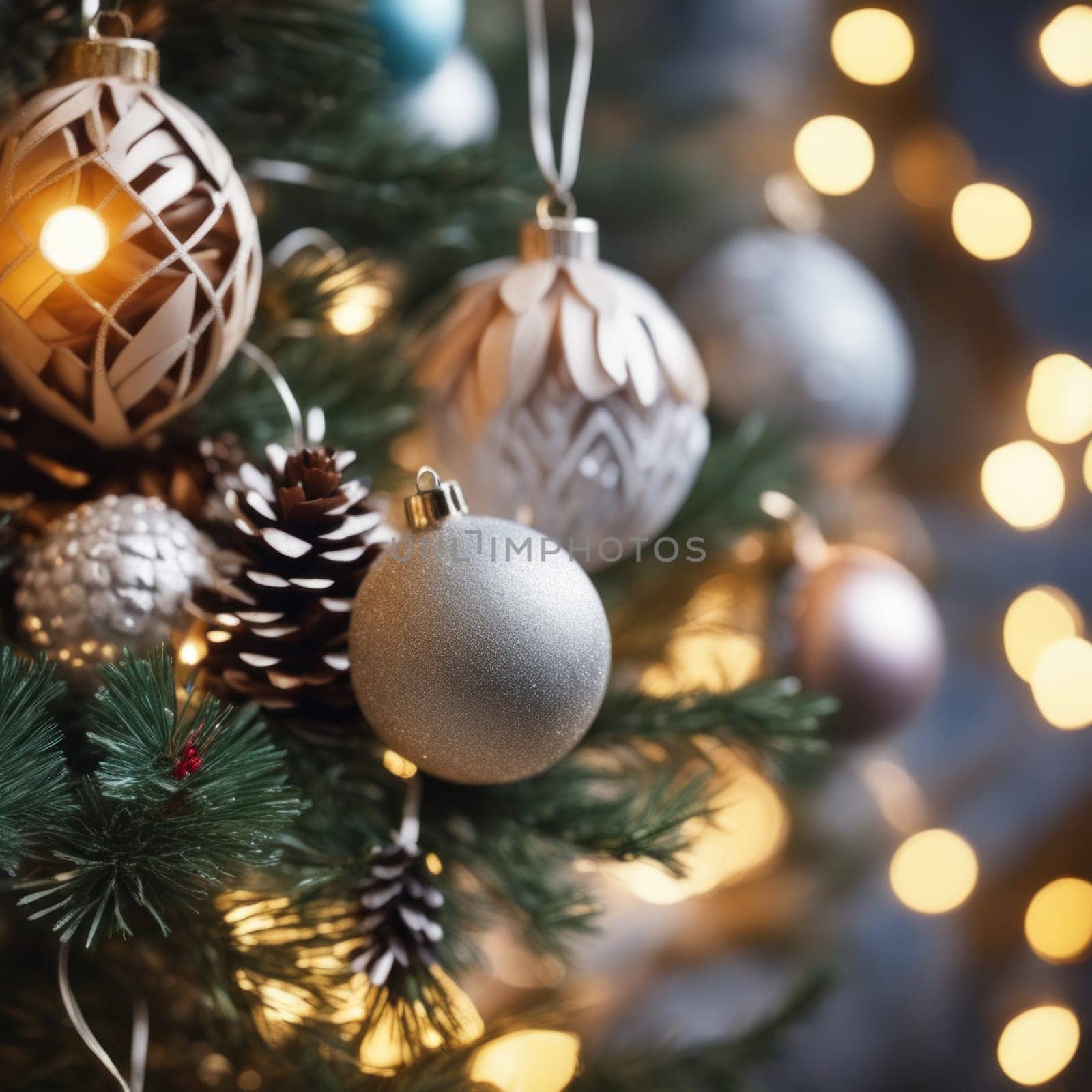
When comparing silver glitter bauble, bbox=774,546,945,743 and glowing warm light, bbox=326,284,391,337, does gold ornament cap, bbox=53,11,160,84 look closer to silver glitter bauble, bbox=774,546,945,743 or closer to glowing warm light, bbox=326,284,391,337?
glowing warm light, bbox=326,284,391,337

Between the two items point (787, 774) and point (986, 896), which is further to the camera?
point (986, 896)

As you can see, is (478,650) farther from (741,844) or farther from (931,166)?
(931,166)

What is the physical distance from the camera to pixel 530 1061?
544mm

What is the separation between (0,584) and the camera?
16.9 inches

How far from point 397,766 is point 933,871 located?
20.6 inches

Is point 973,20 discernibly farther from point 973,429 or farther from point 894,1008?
point 894,1008

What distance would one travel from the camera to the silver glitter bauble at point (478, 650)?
35 cm

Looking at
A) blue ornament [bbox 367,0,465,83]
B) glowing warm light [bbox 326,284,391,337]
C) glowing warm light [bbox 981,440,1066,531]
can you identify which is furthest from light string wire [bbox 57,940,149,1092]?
glowing warm light [bbox 981,440,1066,531]

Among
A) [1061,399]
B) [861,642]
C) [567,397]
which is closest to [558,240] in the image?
[567,397]

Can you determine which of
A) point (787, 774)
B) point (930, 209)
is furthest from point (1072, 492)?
point (787, 774)

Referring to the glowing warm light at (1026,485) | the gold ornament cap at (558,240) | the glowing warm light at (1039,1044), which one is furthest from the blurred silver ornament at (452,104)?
the glowing warm light at (1039,1044)

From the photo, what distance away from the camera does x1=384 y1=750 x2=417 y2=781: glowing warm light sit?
0.45 meters

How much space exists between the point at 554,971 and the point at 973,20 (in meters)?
0.74

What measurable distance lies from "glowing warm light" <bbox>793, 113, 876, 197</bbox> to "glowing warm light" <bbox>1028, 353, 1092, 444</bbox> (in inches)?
8.2
